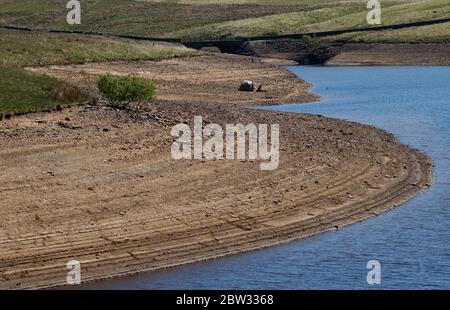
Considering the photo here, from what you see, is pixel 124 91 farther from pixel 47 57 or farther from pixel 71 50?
pixel 71 50

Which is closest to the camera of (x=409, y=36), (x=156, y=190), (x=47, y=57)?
(x=156, y=190)

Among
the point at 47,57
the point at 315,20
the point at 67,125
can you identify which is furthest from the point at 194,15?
the point at 67,125

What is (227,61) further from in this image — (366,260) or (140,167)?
(366,260)

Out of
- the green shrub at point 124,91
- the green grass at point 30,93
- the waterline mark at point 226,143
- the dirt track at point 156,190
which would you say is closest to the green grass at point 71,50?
the green grass at point 30,93

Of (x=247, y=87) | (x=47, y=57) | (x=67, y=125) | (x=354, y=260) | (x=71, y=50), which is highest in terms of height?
(x=71, y=50)

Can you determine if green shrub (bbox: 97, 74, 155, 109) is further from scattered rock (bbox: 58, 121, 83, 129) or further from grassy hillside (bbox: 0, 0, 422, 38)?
grassy hillside (bbox: 0, 0, 422, 38)

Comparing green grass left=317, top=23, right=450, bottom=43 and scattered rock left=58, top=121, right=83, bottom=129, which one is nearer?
scattered rock left=58, top=121, right=83, bottom=129

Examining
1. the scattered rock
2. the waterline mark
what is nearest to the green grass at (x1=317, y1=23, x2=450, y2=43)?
the waterline mark
